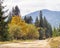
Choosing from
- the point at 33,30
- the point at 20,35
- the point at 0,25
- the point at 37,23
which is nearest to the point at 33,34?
the point at 33,30

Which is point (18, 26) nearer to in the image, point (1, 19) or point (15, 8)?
point (1, 19)

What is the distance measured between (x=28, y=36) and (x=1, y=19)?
143 feet

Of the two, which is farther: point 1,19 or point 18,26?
point 18,26

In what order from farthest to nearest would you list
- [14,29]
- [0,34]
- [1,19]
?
[14,29]
[0,34]
[1,19]

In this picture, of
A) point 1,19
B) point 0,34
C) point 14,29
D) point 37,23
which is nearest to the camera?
point 1,19

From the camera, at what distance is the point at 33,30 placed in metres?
104

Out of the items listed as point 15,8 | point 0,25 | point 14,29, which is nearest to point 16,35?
point 14,29

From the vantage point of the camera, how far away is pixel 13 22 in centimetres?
8469

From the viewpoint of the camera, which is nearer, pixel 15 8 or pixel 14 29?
pixel 14 29

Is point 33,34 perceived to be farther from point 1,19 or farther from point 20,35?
point 1,19

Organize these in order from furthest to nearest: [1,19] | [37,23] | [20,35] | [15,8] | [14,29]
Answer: [37,23] → [15,8] → [20,35] → [14,29] → [1,19]

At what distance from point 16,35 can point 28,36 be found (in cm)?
1782

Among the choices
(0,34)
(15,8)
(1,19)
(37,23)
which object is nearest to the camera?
(1,19)

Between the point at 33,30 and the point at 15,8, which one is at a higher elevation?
the point at 15,8
